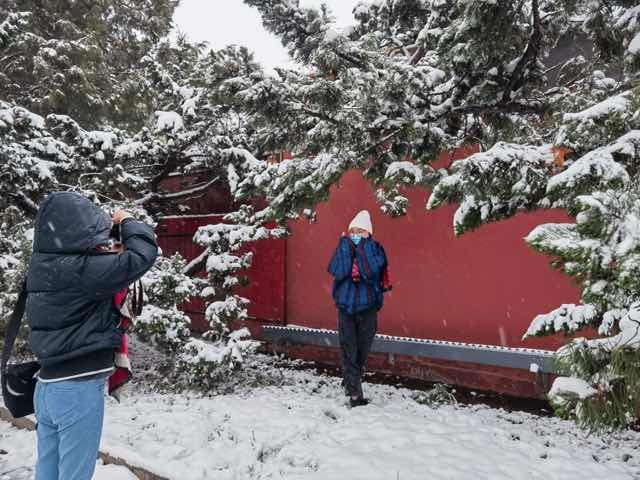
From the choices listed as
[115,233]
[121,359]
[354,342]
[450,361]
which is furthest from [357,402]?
[115,233]

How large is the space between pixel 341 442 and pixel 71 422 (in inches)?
94.7

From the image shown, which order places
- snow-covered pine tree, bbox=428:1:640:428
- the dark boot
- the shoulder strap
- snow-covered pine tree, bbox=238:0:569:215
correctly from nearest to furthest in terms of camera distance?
Answer: snow-covered pine tree, bbox=428:1:640:428 < the shoulder strap < snow-covered pine tree, bbox=238:0:569:215 < the dark boot

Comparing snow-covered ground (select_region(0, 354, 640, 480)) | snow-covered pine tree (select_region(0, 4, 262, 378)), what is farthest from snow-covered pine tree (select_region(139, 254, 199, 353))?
snow-covered ground (select_region(0, 354, 640, 480))

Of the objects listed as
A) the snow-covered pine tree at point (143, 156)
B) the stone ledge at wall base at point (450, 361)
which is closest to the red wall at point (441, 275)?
the stone ledge at wall base at point (450, 361)

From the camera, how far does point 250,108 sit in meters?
4.16

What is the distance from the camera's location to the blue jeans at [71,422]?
7.45 feet

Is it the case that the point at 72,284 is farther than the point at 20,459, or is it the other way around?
the point at 20,459

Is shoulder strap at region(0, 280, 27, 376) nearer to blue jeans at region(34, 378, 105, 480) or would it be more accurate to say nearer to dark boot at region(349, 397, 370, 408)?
blue jeans at region(34, 378, 105, 480)

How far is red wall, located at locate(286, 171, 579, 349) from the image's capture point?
5625 millimetres

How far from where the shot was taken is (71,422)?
2271 millimetres

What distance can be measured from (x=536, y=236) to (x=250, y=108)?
311cm

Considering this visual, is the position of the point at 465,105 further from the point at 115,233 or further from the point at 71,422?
the point at 71,422

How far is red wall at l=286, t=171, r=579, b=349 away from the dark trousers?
1565 millimetres

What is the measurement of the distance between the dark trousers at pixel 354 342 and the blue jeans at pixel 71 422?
3131 mm
